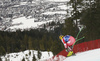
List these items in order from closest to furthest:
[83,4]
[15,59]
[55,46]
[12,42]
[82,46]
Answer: [82,46] → [83,4] → [55,46] → [15,59] → [12,42]

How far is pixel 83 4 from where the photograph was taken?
23406 mm

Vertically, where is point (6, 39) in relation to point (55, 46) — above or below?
below

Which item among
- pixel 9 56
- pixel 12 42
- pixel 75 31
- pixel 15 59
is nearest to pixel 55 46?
pixel 75 31

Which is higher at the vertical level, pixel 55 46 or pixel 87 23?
pixel 87 23

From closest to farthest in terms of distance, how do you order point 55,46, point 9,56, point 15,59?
point 55,46 → point 15,59 → point 9,56

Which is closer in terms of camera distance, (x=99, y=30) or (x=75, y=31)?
(x=99, y=30)

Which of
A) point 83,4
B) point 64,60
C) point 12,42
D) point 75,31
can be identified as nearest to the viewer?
point 64,60

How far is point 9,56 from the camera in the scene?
5091 cm

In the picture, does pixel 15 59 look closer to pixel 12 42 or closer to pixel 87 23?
pixel 12 42

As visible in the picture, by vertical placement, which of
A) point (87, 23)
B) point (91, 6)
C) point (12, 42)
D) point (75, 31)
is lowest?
point (12, 42)

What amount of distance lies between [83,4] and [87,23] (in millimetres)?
3341

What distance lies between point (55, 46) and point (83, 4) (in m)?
18.4

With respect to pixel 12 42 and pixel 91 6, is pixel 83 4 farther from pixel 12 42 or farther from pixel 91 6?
pixel 12 42

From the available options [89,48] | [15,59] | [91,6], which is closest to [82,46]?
[89,48]
